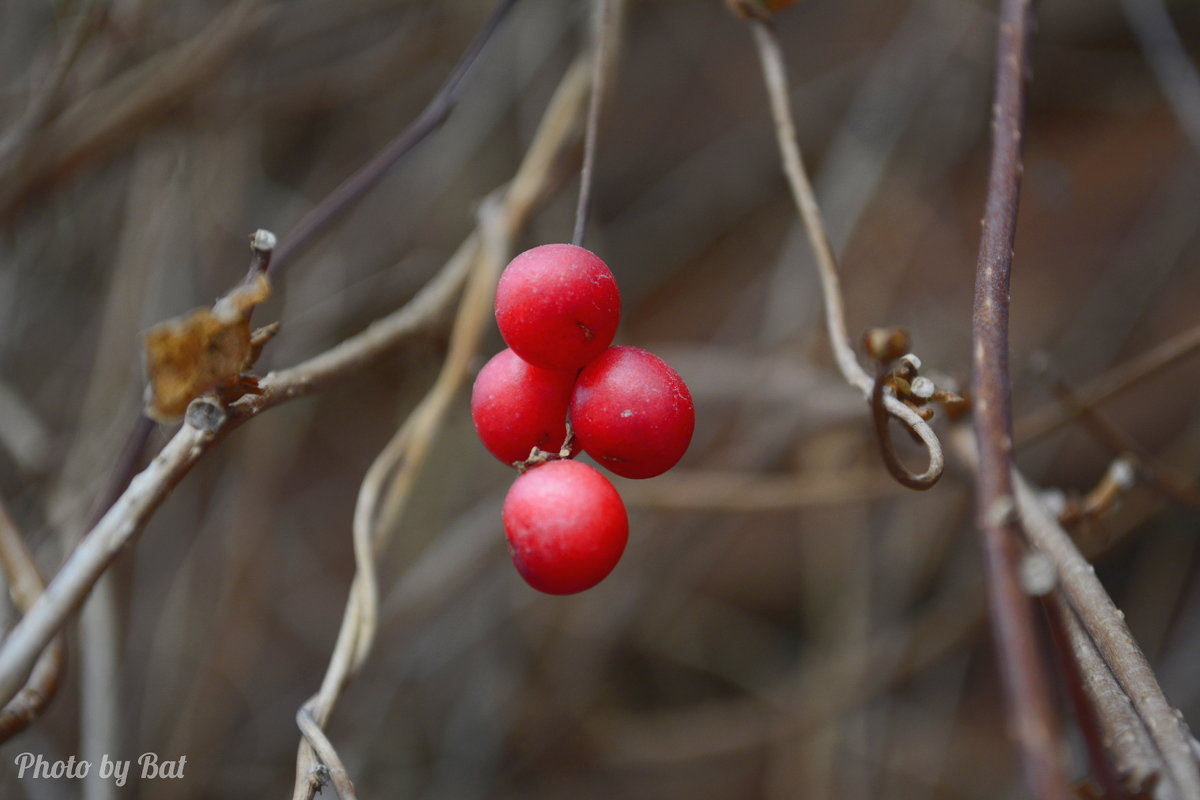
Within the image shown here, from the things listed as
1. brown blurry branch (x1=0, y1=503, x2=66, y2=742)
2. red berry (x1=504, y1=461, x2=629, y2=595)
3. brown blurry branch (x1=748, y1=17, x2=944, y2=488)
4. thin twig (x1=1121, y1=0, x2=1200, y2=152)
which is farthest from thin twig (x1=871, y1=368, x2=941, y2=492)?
thin twig (x1=1121, y1=0, x2=1200, y2=152)

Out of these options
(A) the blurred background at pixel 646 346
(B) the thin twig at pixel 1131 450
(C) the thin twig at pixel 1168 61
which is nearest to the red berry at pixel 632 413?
(B) the thin twig at pixel 1131 450

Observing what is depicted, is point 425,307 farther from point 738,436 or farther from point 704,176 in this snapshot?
point 704,176

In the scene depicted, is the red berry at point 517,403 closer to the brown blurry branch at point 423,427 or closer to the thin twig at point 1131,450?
the brown blurry branch at point 423,427

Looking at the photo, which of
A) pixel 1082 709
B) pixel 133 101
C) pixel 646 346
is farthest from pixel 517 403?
pixel 646 346

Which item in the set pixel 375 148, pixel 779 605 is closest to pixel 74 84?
pixel 375 148

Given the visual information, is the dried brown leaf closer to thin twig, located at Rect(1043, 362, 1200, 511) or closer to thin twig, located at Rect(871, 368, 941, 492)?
thin twig, located at Rect(871, 368, 941, 492)

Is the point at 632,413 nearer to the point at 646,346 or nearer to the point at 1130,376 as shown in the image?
the point at 1130,376
